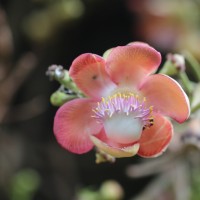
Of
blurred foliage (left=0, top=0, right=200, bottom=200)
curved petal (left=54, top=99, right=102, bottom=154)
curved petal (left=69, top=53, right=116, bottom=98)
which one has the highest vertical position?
curved petal (left=69, top=53, right=116, bottom=98)

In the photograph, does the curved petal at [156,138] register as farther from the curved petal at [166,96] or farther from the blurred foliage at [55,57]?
the blurred foliage at [55,57]

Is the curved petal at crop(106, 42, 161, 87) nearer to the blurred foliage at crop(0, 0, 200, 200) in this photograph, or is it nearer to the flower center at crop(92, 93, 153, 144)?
the flower center at crop(92, 93, 153, 144)

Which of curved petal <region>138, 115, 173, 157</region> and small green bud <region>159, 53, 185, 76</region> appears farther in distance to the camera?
small green bud <region>159, 53, 185, 76</region>

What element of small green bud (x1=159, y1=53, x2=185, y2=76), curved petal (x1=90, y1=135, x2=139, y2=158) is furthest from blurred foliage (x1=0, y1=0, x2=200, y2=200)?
curved petal (x1=90, y1=135, x2=139, y2=158)

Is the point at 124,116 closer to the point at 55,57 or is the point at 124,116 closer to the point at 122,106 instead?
the point at 122,106

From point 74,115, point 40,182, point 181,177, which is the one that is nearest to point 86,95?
point 74,115

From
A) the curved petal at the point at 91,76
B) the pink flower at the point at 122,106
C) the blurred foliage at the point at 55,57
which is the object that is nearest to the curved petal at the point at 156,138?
the pink flower at the point at 122,106

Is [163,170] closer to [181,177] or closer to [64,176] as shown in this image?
[181,177]
